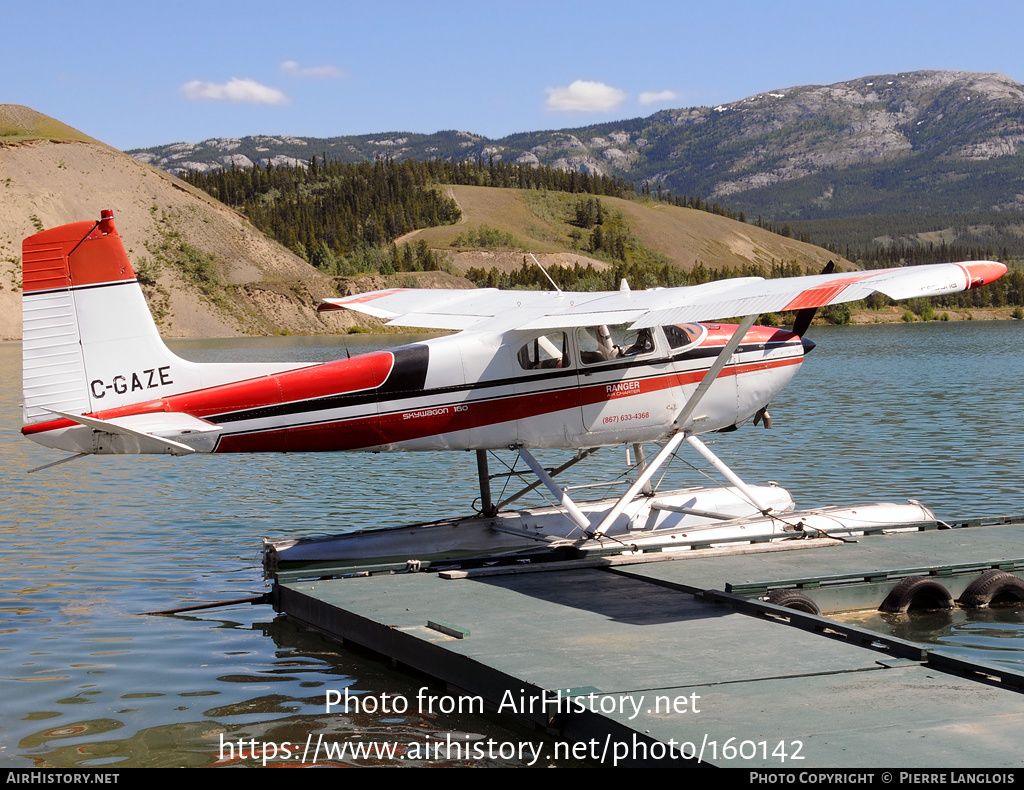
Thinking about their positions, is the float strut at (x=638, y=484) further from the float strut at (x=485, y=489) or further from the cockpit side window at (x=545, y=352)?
the float strut at (x=485, y=489)

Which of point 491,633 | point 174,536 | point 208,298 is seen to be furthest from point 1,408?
point 208,298

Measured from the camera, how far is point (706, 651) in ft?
24.6

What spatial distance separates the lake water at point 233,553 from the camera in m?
7.39

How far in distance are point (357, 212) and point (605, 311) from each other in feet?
560

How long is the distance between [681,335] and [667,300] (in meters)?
1.16

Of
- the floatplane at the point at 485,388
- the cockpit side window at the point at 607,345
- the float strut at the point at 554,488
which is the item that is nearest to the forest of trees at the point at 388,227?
the floatplane at the point at 485,388

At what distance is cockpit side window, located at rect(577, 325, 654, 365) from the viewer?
10.8 meters

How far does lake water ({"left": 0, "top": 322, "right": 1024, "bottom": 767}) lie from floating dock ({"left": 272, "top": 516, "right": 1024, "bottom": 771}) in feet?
1.32

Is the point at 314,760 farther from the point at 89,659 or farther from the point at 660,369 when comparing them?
the point at 660,369

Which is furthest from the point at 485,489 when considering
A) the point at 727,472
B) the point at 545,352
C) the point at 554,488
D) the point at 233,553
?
the point at 233,553

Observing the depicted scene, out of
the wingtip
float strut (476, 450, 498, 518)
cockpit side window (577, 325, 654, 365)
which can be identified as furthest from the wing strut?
float strut (476, 450, 498, 518)

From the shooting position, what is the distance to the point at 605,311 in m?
10.2

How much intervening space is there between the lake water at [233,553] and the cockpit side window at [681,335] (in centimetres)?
341

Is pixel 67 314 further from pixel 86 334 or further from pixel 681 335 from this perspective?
pixel 681 335
